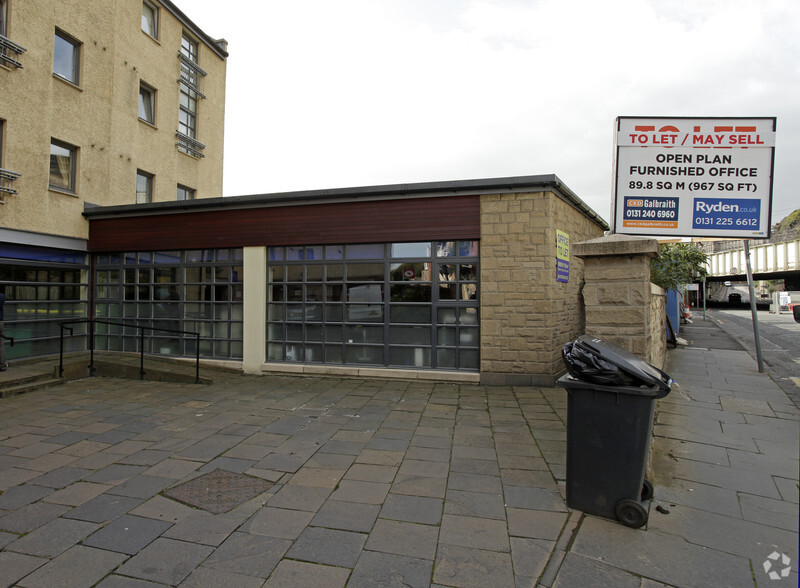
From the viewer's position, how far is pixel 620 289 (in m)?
3.66

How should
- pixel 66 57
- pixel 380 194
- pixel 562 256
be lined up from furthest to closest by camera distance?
pixel 66 57
pixel 380 194
pixel 562 256

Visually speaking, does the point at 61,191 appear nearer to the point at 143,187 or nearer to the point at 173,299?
the point at 143,187

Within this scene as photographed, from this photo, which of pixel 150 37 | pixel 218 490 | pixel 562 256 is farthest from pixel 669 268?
pixel 150 37

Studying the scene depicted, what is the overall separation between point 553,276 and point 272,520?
6.21 meters

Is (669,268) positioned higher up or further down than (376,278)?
higher up

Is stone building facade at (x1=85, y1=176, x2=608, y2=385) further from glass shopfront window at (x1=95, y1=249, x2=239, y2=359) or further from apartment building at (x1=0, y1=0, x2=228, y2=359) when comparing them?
apartment building at (x1=0, y1=0, x2=228, y2=359)

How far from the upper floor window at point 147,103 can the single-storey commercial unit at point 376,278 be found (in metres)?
5.31

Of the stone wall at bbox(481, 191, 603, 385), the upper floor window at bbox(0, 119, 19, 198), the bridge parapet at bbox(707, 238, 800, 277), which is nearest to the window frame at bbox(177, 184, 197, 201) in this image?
the upper floor window at bbox(0, 119, 19, 198)

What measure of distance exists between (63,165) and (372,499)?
1192 centimetres

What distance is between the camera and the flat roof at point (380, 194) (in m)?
7.72

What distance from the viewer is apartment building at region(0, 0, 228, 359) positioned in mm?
9438

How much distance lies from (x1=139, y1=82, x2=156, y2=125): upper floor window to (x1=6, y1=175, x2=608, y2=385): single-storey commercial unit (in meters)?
5.31

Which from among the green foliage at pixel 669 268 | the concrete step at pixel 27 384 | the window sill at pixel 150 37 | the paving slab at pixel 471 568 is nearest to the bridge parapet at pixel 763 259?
the green foliage at pixel 669 268

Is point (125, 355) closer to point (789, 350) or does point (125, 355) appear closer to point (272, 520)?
point (272, 520)
